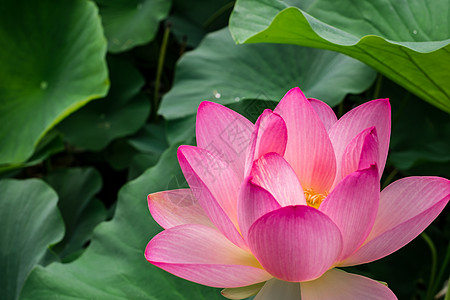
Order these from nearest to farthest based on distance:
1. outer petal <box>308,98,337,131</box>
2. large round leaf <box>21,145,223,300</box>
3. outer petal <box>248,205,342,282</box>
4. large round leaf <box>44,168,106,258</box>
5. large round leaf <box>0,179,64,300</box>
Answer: outer petal <box>248,205,342,282</box>, outer petal <box>308,98,337,131</box>, large round leaf <box>21,145,223,300</box>, large round leaf <box>0,179,64,300</box>, large round leaf <box>44,168,106,258</box>

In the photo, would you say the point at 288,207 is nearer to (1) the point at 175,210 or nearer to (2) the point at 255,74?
(1) the point at 175,210

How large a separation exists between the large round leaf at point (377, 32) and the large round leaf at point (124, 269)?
0.72 feet

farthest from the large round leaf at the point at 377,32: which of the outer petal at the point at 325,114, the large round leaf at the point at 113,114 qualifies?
the large round leaf at the point at 113,114

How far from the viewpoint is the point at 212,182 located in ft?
1.44

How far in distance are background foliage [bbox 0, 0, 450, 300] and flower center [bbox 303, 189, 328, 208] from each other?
4.3 inches

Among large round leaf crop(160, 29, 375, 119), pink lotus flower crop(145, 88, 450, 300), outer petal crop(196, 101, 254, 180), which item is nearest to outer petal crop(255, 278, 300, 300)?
pink lotus flower crop(145, 88, 450, 300)

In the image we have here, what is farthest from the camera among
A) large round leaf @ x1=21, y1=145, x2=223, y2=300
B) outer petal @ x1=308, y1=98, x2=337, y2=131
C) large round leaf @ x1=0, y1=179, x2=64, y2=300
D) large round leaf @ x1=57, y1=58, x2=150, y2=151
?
large round leaf @ x1=57, y1=58, x2=150, y2=151

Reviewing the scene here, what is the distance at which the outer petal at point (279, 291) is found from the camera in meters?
0.42

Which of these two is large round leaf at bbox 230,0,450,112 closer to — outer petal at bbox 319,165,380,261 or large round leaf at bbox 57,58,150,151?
outer petal at bbox 319,165,380,261

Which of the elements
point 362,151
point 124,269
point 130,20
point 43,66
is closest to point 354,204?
point 362,151

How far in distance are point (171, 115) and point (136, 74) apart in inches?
21.5

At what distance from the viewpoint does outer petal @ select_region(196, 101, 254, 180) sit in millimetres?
→ 469

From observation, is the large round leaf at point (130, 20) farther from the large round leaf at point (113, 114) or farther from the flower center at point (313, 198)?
the flower center at point (313, 198)

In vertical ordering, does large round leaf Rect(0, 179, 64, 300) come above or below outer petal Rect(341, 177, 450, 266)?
below
